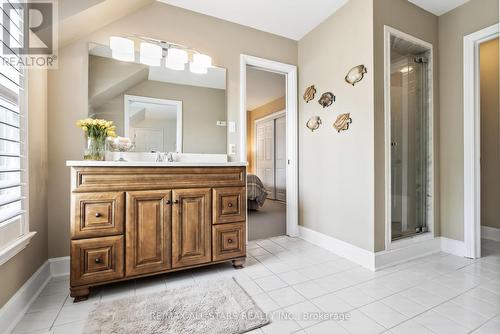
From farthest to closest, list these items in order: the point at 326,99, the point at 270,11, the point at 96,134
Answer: the point at 326,99 → the point at 270,11 → the point at 96,134

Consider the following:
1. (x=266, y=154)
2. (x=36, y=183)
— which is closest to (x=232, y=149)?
(x=36, y=183)

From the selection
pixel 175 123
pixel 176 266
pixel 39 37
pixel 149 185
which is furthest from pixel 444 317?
pixel 39 37

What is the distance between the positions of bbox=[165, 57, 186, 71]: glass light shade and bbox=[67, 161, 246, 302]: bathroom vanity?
3.84ft

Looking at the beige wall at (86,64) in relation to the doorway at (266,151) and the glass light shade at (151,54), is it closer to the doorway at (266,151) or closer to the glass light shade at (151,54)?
the glass light shade at (151,54)

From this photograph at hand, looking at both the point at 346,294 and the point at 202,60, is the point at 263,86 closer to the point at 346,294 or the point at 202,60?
the point at 202,60

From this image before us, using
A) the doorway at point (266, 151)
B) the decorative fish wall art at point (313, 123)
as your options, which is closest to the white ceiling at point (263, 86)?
the doorway at point (266, 151)

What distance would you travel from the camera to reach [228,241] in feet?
6.57

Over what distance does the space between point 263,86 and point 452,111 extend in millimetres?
3331

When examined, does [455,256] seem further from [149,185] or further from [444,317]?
[149,185]

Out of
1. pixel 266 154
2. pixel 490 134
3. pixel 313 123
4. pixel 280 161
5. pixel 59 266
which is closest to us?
pixel 59 266

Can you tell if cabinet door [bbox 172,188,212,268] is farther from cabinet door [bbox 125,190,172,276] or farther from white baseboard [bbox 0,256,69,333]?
white baseboard [bbox 0,256,69,333]

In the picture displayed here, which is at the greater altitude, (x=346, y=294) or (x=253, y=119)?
(x=253, y=119)

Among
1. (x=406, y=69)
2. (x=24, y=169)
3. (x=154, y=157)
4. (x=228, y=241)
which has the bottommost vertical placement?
(x=228, y=241)

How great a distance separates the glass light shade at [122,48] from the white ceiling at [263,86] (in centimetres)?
208
